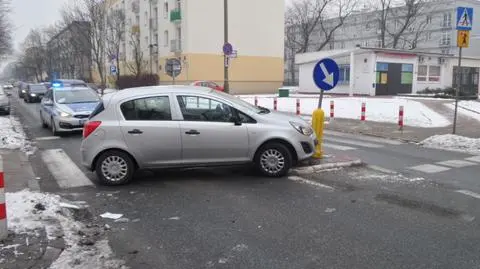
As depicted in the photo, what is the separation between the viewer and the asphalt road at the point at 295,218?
14.7ft

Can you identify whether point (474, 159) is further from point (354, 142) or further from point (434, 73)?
point (434, 73)

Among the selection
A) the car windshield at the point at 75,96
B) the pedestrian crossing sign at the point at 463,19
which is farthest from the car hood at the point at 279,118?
the car windshield at the point at 75,96

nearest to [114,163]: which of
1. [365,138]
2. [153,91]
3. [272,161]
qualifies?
[153,91]

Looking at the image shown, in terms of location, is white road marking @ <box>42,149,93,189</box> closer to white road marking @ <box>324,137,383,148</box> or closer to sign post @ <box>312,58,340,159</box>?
sign post @ <box>312,58,340,159</box>

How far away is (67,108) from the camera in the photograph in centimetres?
1487

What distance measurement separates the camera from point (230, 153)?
773 cm

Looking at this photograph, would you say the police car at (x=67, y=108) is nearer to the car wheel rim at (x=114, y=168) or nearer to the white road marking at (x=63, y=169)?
the white road marking at (x=63, y=169)

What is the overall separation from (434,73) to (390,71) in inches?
272

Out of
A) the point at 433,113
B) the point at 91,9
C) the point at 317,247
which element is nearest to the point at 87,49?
the point at 91,9

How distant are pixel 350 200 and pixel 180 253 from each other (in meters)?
2.92

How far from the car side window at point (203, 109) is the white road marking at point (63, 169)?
2.11 metres

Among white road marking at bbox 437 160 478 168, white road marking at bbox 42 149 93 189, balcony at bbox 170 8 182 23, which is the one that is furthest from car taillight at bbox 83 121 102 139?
balcony at bbox 170 8 182 23

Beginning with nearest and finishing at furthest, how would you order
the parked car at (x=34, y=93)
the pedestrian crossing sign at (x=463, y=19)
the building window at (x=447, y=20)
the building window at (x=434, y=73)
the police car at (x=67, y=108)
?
the pedestrian crossing sign at (x=463, y=19) → the police car at (x=67, y=108) → the parked car at (x=34, y=93) → the building window at (x=434, y=73) → the building window at (x=447, y=20)

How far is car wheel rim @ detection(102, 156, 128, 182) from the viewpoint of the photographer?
7.57m
